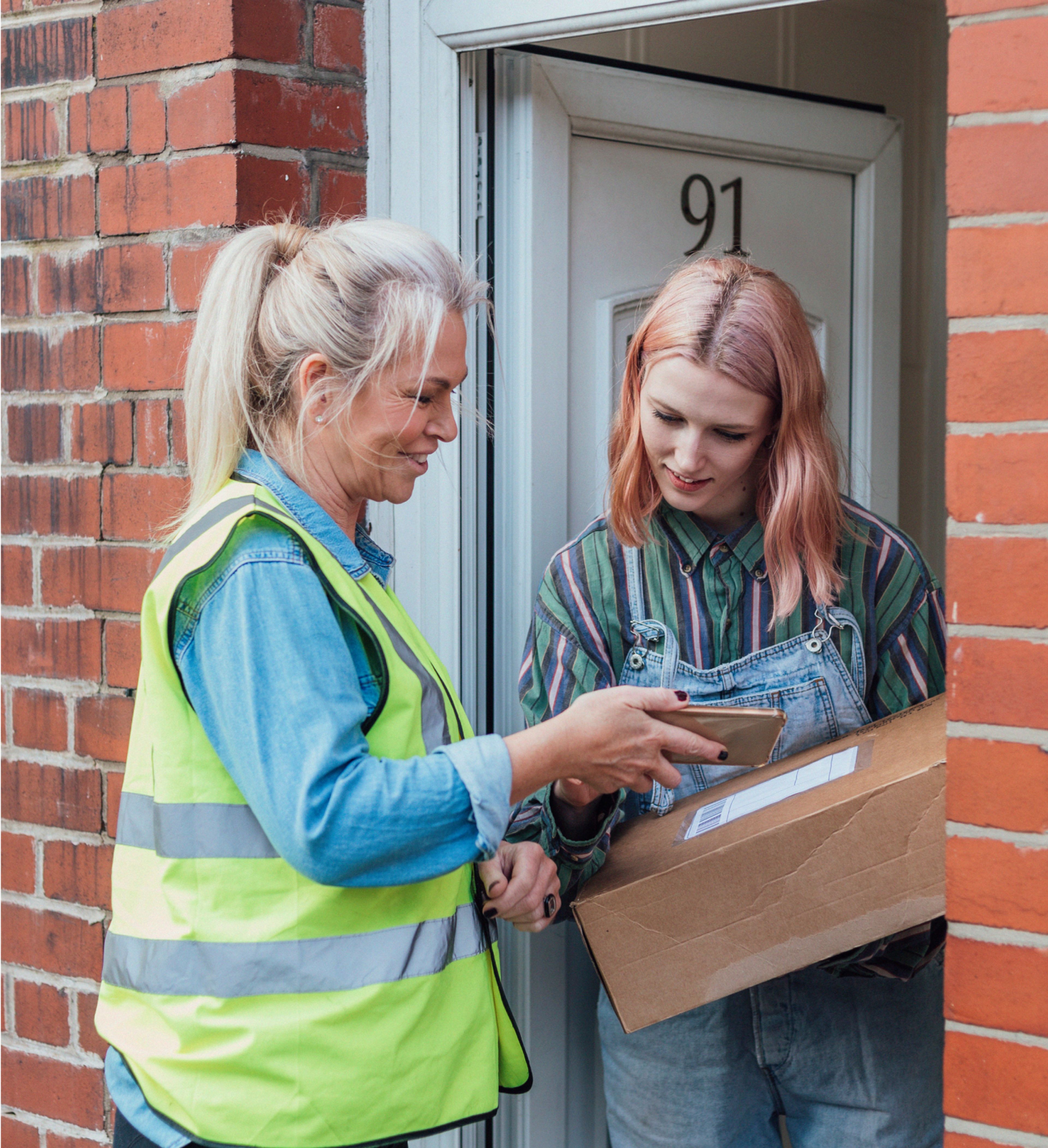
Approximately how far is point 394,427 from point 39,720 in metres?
1.13

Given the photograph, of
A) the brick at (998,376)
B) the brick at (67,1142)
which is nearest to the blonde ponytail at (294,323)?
the brick at (998,376)

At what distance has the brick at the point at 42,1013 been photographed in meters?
2.21

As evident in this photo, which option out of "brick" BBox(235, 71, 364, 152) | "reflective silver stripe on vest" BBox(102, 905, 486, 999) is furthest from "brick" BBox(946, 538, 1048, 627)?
"brick" BBox(235, 71, 364, 152)

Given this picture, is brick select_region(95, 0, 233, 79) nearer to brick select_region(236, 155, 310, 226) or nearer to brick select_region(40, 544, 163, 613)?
brick select_region(236, 155, 310, 226)

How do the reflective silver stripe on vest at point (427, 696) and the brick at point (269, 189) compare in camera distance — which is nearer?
the reflective silver stripe on vest at point (427, 696)

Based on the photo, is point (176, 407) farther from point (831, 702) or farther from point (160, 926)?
point (831, 702)

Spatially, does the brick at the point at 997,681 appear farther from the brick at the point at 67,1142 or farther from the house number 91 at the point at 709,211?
the brick at the point at 67,1142

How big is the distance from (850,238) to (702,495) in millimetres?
1189

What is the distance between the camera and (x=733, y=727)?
4.75 feet

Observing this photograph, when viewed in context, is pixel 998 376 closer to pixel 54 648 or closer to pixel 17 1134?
pixel 54 648

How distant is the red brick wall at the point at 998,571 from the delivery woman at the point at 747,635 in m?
0.34

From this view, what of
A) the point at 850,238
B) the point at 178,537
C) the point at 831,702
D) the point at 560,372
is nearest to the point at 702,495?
the point at 831,702

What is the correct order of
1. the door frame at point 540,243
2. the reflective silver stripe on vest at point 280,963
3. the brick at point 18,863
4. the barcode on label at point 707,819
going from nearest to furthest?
the reflective silver stripe on vest at point 280,963, the barcode on label at point 707,819, the door frame at point 540,243, the brick at point 18,863

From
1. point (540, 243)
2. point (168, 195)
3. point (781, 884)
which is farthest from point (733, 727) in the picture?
point (168, 195)
